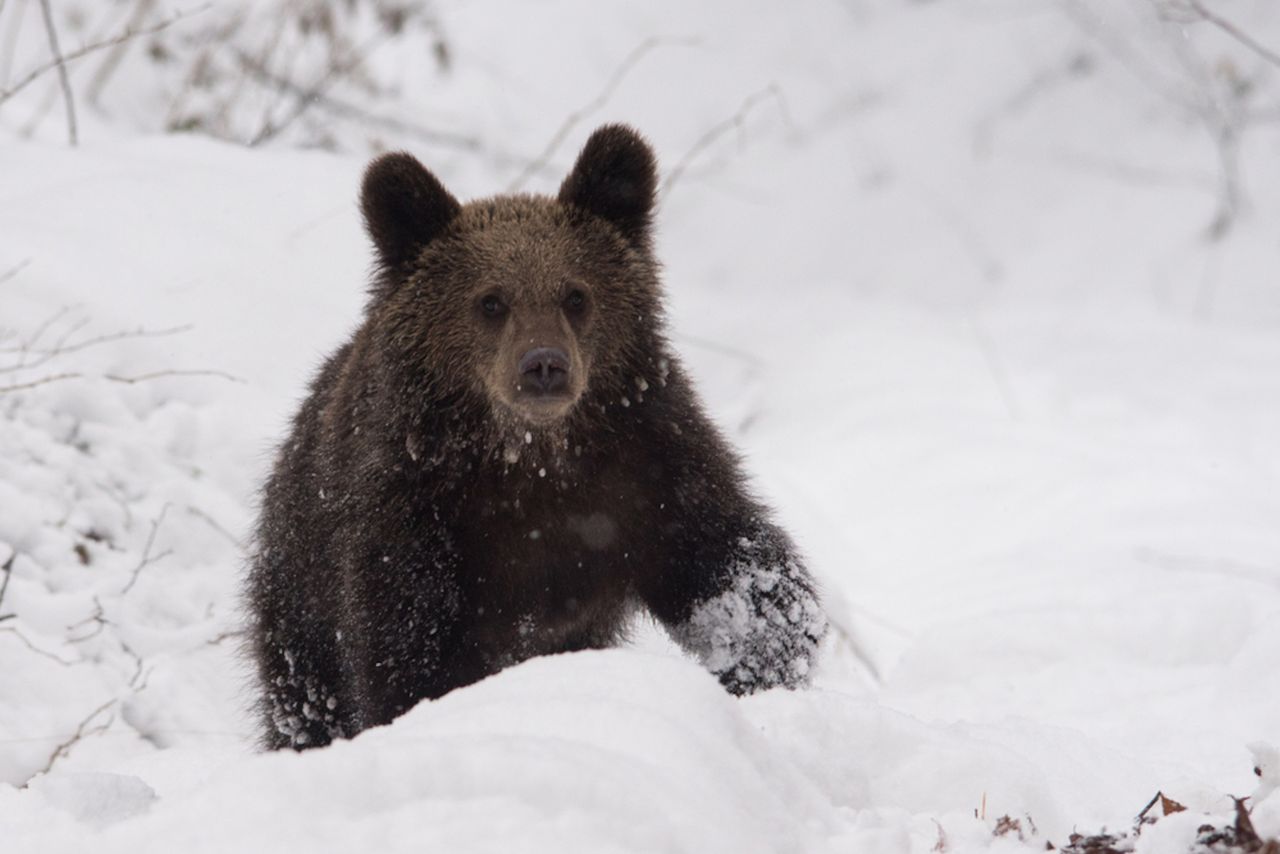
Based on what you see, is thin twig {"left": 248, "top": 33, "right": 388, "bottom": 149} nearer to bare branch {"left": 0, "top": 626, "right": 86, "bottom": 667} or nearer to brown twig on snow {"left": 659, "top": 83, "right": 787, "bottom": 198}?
brown twig on snow {"left": 659, "top": 83, "right": 787, "bottom": 198}

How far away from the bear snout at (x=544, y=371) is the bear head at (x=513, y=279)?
107 mm

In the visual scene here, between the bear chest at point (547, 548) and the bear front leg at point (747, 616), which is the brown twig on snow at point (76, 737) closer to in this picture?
the bear chest at point (547, 548)

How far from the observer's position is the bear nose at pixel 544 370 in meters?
3.88

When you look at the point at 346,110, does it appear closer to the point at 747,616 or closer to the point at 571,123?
the point at 571,123

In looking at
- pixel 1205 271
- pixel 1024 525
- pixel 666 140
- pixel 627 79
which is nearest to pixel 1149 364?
pixel 1205 271

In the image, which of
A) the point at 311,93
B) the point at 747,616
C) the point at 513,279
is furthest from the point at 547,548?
the point at 311,93

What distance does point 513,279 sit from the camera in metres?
4.27

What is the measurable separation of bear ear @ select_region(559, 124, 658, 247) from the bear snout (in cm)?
77

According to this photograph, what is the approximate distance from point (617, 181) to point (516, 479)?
3.31 feet

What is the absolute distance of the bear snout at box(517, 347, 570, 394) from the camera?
3881 millimetres

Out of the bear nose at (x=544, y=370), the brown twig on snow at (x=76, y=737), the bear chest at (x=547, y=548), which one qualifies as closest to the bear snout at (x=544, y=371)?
the bear nose at (x=544, y=370)

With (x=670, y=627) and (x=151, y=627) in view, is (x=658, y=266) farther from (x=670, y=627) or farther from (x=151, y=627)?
(x=151, y=627)

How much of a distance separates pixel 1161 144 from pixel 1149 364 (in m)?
3.96

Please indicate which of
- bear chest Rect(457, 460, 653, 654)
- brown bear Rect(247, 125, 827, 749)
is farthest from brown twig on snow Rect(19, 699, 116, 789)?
bear chest Rect(457, 460, 653, 654)
